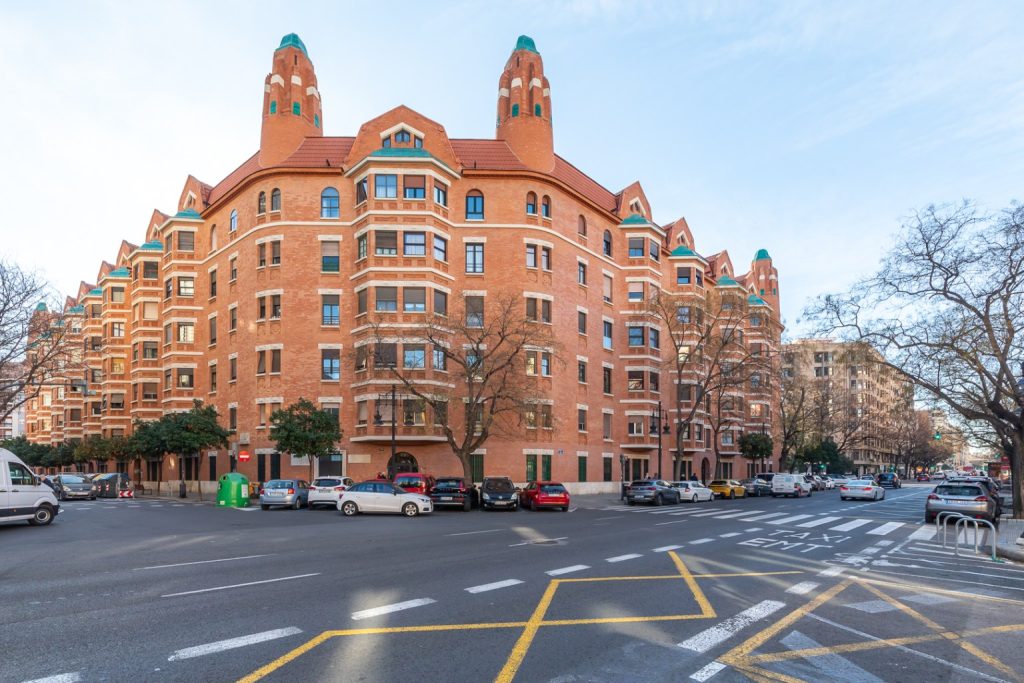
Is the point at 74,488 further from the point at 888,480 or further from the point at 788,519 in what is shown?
the point at 888,480

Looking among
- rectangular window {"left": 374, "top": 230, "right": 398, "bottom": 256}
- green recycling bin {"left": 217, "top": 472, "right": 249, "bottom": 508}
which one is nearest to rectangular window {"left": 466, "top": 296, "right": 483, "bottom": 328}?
rectangular window {"left": 374, "top": 230, "right": 398, "bottom": 256}

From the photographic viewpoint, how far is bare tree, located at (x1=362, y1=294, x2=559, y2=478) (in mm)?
34594

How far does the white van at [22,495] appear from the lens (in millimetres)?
20828

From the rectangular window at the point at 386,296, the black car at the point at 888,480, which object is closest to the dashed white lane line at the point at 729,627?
the rectangular window at the point at 386,296

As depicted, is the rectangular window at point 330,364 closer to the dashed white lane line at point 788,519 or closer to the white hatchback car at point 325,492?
the white hatchback car at point 325,492

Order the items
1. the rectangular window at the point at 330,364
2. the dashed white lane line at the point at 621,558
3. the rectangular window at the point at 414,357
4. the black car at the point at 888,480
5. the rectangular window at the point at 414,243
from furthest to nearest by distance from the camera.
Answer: the black car at the point at 888,480 → the rectangular window at the point at 330,364 → the rectangular window at the point at 414,243 → the rectangular window at the point at 414,357 → the dashed white lane line at the point at 621,558

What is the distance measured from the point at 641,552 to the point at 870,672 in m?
8.71

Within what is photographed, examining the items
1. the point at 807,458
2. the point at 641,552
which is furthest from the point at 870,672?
the point at 807,458

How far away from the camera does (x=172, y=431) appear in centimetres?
3956

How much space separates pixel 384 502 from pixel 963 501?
21.1m

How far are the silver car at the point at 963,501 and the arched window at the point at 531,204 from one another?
86.7 feet

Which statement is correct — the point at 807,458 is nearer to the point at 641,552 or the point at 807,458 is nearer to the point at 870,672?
the point at 641,552

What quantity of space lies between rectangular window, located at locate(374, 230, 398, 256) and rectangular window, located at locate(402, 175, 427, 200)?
7.80 feet

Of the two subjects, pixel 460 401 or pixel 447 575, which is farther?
pixel 460 401
